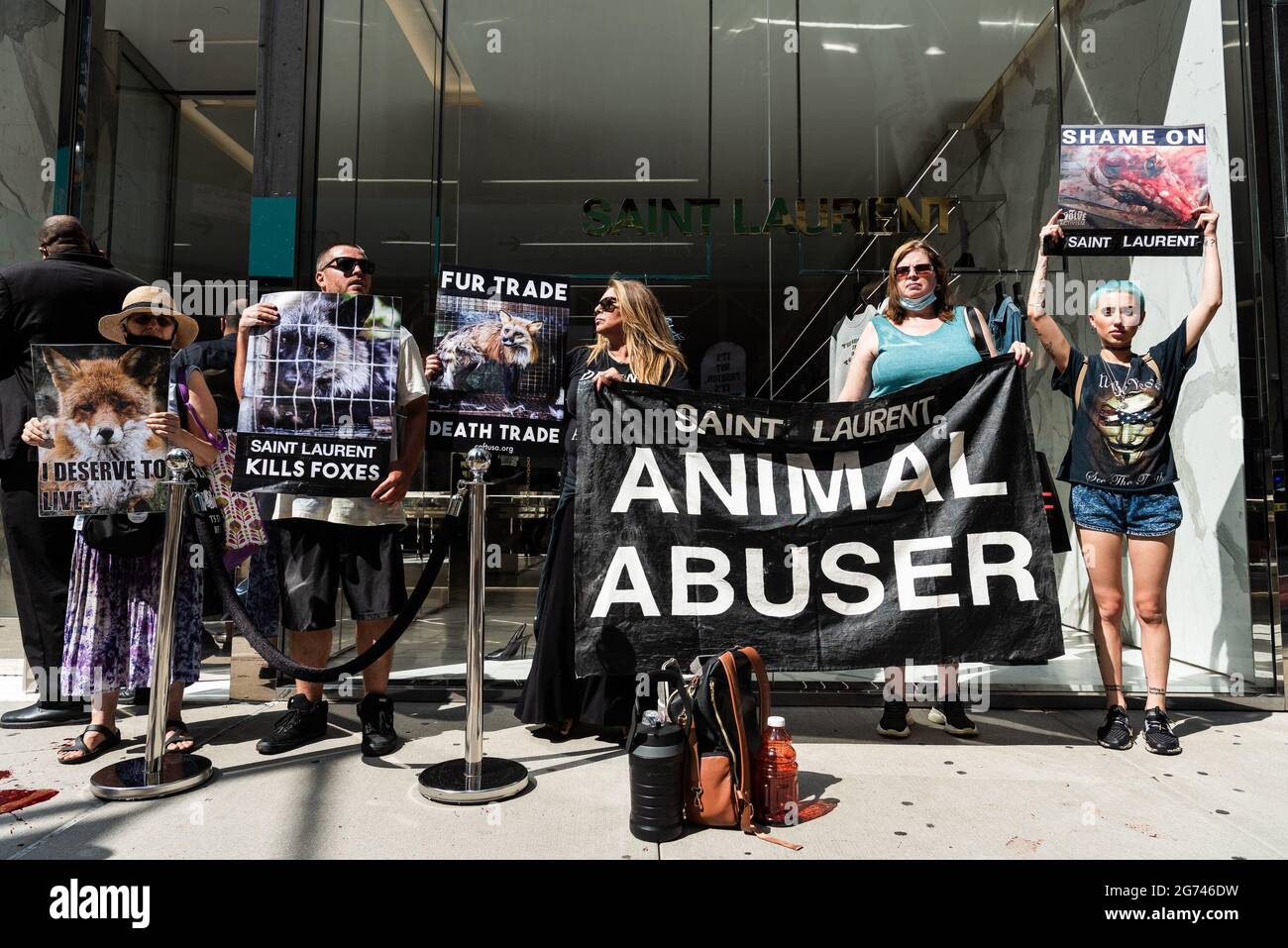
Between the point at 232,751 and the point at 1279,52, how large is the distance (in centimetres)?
627

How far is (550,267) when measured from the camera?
500cm

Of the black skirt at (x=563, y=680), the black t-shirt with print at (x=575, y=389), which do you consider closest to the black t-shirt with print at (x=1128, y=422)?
the black t-shirt with print at (x=575, y=389)

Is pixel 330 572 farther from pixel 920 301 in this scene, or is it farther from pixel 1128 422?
pixel 1128 422

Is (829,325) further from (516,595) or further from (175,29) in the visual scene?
(175,29)

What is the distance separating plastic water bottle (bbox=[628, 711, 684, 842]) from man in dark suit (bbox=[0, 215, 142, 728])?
9.08 feet

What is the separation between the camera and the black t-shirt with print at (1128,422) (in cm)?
334

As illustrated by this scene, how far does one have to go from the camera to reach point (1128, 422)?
11.0ft

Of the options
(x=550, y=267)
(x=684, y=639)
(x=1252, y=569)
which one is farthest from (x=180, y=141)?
(x=1252, y=569)

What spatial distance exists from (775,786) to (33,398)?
139 inches

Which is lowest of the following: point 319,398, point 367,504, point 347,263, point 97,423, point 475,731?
point 475,731

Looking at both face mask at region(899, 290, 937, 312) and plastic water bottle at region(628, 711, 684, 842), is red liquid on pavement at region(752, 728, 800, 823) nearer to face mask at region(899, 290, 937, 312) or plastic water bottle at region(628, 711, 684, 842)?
plastic water bottle at region(628, 711, 684, 842)

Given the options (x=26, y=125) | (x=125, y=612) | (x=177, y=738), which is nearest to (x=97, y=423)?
(x=125, y=612)

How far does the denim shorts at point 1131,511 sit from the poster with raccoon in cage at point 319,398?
307 centimetres

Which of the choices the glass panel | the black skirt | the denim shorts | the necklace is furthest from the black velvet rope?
the glass panel
